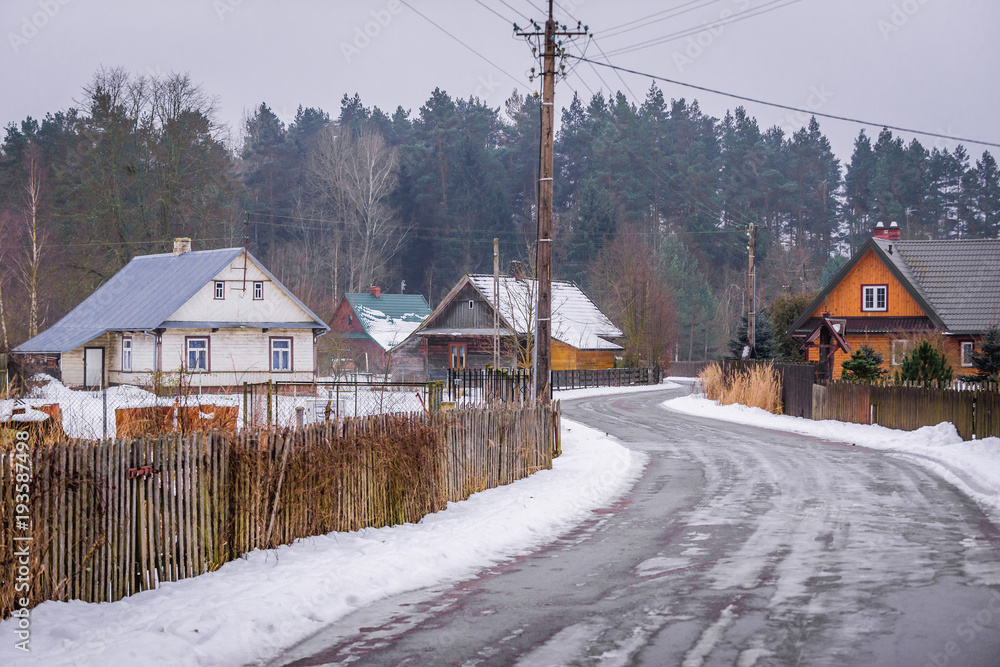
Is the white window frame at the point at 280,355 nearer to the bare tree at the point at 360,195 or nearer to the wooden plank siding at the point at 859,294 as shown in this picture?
the wooden plank siding at the point at 859,294

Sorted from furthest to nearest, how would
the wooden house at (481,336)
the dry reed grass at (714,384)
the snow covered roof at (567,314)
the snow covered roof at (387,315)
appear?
Answer: the snow covered roof at (387,315) < the snow covered roof at (567,314) < the wooden house at (481,336) < the dry reed grass at (714,384)

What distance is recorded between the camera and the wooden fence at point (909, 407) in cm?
2011

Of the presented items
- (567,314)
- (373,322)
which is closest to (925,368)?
(567,314)

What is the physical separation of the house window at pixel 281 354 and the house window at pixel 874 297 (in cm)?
2743

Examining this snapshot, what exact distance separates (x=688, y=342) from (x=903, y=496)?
237 feet

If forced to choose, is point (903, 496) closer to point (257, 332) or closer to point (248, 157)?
point (257, 332)

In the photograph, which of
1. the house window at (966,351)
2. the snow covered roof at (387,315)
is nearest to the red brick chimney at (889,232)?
the house window at (966,351)

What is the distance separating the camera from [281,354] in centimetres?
4328

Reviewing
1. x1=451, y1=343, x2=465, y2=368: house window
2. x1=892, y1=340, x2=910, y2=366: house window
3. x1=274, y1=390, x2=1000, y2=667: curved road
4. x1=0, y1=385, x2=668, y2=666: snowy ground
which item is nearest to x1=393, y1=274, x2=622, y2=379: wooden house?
x1=451, y1=343, x2=465, y2=368: house window

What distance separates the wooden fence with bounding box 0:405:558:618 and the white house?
1171 inches

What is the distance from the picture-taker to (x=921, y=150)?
84.7m

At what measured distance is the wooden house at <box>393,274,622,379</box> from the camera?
5522cm

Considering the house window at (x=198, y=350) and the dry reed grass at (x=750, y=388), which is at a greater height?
the house window at (x=198, y=350)

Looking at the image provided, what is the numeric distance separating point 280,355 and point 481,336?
15.9 meters
